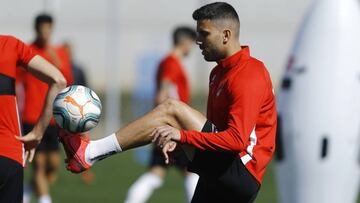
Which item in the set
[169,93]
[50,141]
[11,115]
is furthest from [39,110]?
[11,115]

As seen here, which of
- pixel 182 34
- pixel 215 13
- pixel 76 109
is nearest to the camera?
pixel 215 13

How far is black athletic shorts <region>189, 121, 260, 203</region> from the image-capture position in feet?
26.3

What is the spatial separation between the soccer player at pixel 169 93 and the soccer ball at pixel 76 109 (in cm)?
491

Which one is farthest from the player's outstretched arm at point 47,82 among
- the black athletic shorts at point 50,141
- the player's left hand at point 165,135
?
the black athletic shorts at point 50,141

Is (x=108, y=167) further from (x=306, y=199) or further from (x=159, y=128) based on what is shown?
(x=159, y=128)

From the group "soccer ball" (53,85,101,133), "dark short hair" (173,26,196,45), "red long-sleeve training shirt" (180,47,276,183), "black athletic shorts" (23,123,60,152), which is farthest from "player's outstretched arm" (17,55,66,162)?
"dark short hair" (173,26,196,45)

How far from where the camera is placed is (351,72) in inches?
439

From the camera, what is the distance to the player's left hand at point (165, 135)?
24.7 ft

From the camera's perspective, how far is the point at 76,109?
27.0 ft

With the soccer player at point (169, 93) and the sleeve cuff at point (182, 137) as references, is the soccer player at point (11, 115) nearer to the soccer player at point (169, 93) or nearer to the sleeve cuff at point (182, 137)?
the sleeve cuff at point (182, 137)

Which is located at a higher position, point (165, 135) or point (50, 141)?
point (165, 135)

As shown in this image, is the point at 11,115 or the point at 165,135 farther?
the point at 11,115

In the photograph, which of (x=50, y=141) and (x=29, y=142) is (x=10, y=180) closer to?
(x=29, y=142)

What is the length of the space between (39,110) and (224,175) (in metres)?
6.30
